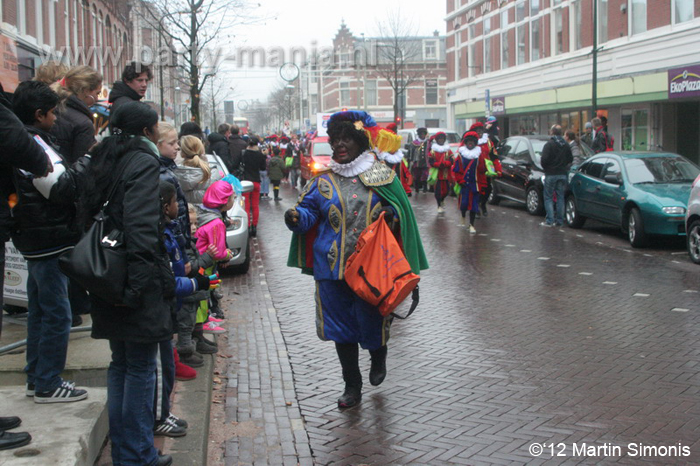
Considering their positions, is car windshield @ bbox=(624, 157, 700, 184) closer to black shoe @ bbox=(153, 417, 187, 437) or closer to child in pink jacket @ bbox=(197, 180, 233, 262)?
child in pink jacket @ bbox=(197, 180, 233, 262)

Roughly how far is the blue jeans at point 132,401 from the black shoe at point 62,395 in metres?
0.70

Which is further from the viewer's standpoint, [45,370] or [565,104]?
[565,104]

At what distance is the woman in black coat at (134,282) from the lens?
3506 millimetres

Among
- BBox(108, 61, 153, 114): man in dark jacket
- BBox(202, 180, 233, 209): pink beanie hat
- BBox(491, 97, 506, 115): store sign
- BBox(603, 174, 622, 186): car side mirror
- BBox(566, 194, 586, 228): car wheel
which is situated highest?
BBox(491, 97, 506, 115): store sign

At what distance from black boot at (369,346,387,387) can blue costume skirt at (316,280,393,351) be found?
0.21 metres

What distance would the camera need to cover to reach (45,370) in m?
4.31

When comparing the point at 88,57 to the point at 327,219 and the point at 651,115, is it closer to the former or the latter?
the point at 651,115

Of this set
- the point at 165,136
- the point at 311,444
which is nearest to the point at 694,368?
the point at 311,444

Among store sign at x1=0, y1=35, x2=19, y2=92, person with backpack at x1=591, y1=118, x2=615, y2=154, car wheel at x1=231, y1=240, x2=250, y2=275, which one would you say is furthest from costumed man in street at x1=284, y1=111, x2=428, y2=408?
person with backpack at x1=591, y1=118, x2=615, y2=154

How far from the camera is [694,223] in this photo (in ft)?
35.2

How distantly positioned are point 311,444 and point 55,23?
2225cm

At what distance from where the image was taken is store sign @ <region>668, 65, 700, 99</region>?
21531mm

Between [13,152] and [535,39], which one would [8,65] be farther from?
[535,39]

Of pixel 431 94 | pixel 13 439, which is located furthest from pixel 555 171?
pixel 431 94
